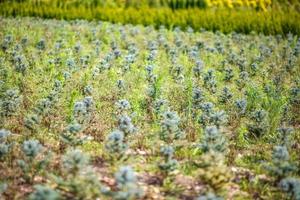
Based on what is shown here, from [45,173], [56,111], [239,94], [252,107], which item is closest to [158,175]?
[45,173]

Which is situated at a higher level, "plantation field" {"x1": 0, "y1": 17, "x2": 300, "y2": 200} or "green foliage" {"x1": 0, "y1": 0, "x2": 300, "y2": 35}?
A: "green foliage" {"x1": 0, "y1": 0, "x2": 300, "y2": 35}

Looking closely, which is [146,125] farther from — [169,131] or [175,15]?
[175,15]

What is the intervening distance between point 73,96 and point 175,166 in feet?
9.65

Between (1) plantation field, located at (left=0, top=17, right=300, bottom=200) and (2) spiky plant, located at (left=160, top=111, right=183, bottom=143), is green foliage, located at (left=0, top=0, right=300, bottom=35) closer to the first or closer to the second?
(1) plantation field, located at (left=0, top=17, right=300, bottom=200)

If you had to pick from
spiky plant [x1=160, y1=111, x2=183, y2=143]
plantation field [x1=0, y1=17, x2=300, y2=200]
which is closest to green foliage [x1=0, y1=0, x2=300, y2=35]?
plantation field [x1=0, y1=17, x2=300, y2=200]

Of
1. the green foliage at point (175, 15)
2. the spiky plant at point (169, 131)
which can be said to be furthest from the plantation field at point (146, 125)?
the green foliage at point (175, 15)

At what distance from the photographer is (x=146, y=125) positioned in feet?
21.4

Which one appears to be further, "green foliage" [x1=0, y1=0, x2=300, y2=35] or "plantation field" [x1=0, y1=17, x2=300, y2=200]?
"green foliage" [x1=0, y1=0, x2=300, y2=35]

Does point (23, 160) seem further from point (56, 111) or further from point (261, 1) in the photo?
point (261, 1)

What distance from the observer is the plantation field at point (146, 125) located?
15.5 feet

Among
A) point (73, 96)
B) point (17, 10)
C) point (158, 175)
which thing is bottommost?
point (158, 175)

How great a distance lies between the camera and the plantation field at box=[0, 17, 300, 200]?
186 inches

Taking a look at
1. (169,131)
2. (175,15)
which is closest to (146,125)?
(169,131)

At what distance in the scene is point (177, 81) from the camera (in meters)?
8.76
